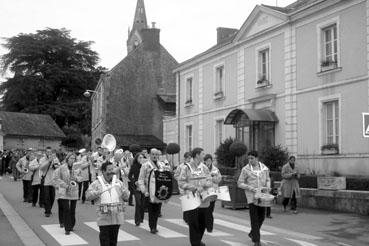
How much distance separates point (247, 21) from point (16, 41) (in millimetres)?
43133

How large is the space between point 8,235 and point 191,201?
425 cm

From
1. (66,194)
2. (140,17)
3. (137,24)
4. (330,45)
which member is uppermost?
(140,17)

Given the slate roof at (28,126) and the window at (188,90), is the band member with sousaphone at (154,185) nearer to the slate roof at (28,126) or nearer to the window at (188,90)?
the window at (188,90)

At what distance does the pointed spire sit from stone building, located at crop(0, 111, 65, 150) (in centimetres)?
5907

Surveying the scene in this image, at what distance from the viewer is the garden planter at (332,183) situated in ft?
54.2

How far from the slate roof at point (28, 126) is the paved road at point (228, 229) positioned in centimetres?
3695

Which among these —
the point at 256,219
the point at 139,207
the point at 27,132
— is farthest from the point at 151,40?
the point at 256,219

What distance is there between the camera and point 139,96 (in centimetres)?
4756

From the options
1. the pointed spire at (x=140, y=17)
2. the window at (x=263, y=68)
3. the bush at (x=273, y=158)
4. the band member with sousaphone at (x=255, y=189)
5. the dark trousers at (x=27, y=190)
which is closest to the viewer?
the band member with sousaphone at (x=255, y=189)

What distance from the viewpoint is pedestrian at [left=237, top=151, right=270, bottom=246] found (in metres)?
10.0

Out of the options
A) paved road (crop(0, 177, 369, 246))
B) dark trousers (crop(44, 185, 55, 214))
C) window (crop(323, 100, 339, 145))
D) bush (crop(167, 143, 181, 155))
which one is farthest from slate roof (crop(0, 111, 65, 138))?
dark trousers (crop(44, 185, 55, 214))

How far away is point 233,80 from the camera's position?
94.3 ft

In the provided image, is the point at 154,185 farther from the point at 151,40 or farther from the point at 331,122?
the point at 151,40

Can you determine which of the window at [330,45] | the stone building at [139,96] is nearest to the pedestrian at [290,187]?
the window at [330,45]
